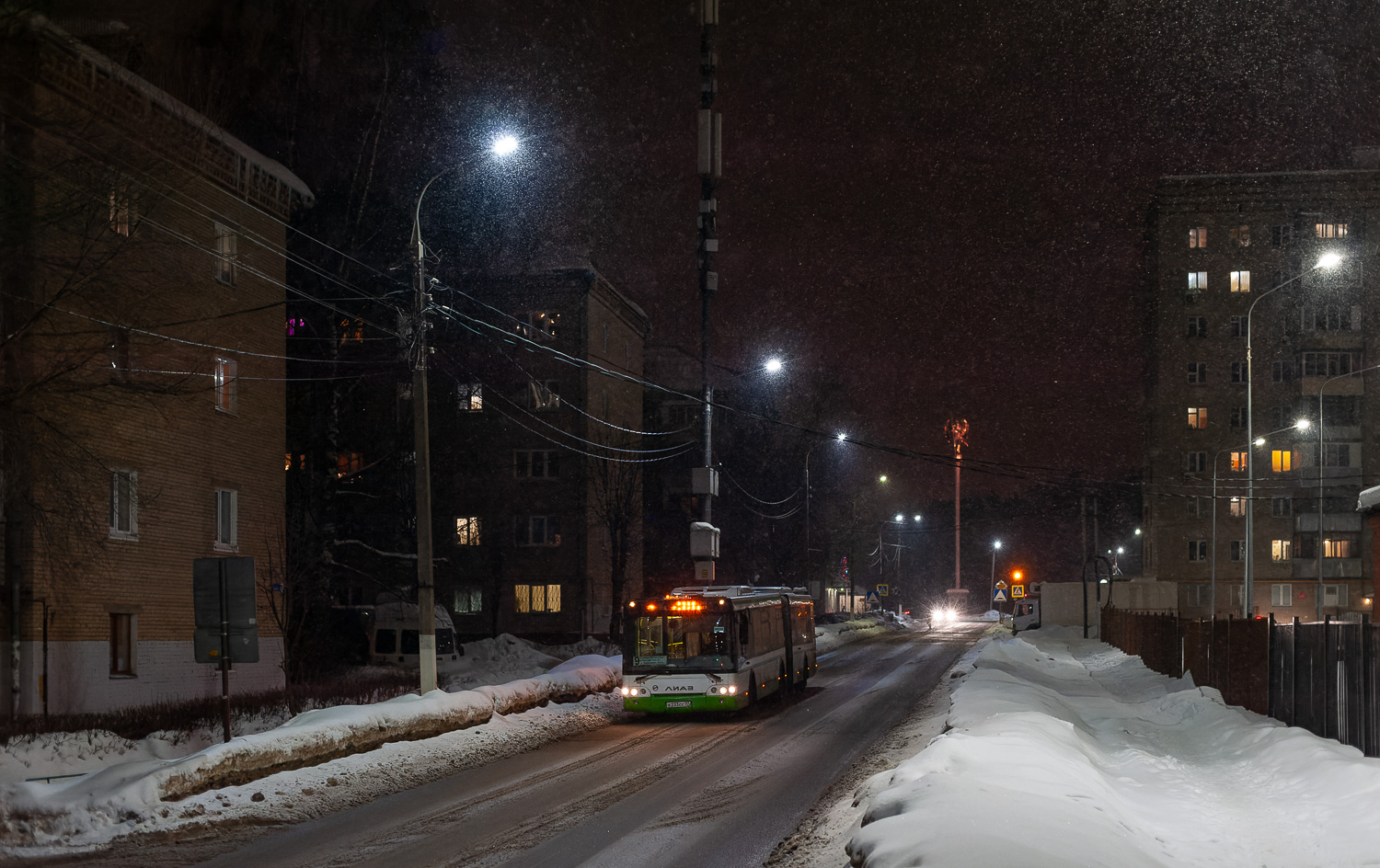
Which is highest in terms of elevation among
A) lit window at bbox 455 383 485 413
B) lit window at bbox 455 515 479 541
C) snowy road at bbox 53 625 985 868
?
lit window at bbox 455 383 485 413

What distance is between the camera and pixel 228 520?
94.3 ft

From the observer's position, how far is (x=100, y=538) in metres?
22.1

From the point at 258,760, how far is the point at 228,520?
54.6 ft

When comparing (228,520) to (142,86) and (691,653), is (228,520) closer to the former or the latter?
(142,86)

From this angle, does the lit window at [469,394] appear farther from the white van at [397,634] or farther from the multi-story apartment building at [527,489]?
the white van at [397,634]

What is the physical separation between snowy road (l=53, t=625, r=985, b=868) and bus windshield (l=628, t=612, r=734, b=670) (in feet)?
5.09

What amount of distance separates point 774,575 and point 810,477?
7.71 m

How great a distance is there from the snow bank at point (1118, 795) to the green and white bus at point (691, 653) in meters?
6.01

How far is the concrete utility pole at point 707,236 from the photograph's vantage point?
25031mm

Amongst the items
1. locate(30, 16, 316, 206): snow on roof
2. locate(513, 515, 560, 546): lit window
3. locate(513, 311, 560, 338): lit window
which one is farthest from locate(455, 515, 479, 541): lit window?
locate(30, 16, 316, 206): snow on roof

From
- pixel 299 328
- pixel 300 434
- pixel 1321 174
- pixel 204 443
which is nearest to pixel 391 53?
pixel 299 328

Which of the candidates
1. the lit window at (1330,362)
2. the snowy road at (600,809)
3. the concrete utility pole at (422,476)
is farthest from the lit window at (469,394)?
the lit window at (1330,362)

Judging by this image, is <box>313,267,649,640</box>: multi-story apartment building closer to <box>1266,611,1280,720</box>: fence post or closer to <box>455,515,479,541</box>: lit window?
<box>455,515,479,541</box>: lit window

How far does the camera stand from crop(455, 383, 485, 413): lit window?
4378 cm
